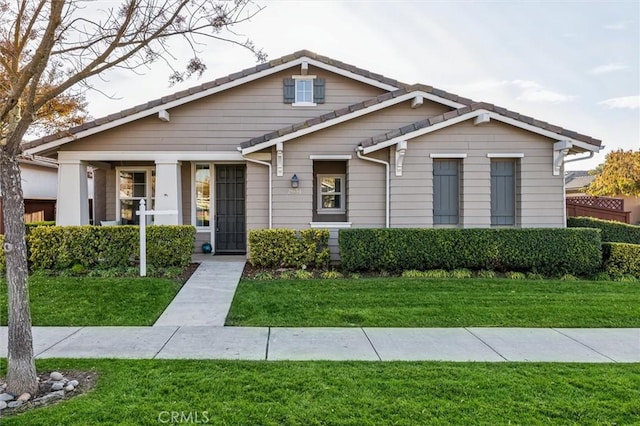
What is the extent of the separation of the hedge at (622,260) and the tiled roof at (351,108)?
514 centimetres

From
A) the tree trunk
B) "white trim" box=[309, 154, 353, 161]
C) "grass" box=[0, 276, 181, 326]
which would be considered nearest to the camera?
the tree trunk

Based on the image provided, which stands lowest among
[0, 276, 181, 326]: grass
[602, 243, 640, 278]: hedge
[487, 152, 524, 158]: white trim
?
[0, 276, 181, 326]: grass

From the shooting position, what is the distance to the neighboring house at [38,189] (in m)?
16.0

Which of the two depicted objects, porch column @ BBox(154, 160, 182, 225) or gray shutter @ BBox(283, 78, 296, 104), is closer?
porch column @ BBox(154, 160, 182, 225)

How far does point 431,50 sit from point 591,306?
8543 mm

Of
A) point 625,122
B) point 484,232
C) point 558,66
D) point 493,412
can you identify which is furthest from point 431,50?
point 625,122

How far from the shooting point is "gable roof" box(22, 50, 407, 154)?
34.1 ft

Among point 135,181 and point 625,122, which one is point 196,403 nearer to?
point 135,181

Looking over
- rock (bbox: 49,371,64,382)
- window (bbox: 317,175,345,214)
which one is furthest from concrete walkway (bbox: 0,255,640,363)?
window (bbox: 317,175,345,214)

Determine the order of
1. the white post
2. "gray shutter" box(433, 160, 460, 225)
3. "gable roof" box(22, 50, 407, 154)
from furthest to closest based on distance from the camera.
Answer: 1. "gable roof" box(22, 50, 407, 154)
2. "gray shutter" box(433, 160, 460, 225)
3. the white post

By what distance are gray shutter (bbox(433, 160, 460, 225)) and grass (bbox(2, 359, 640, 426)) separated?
5.79 metres

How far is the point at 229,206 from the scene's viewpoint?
11.8 meters

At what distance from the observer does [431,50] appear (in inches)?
479

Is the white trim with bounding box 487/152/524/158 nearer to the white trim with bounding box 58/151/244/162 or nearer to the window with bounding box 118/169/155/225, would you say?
the white trim with bounding box 58/151/244/162
